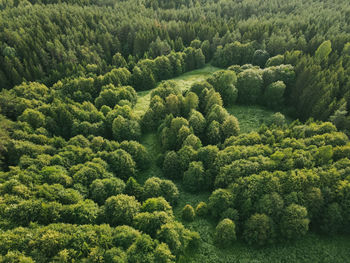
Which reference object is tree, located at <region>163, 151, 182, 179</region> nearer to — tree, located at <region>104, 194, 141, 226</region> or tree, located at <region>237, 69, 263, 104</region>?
tree, located at <region>104, 194, 141, 226</region>

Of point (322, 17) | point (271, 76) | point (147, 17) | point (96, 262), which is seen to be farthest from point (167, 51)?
point (96, 262)

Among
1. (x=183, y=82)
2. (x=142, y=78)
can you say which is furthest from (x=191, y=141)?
(x=183, y=82)

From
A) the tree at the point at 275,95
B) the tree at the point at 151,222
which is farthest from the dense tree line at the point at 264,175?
the tree at the point at 275,95

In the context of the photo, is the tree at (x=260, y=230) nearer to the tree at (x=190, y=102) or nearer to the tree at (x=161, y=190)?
the tree at (x=161, y=190)

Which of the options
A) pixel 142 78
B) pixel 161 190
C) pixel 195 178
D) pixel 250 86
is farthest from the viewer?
pixel 142 78

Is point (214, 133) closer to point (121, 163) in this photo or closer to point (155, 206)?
point (121, 163)
